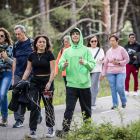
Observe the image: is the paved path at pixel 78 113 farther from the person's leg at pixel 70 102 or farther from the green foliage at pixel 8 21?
the green foliage at pixel 8 21

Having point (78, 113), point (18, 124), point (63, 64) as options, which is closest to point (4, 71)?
point (18, 124)

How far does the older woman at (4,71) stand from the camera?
609 cm

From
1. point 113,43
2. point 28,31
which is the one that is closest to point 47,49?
point 113,43

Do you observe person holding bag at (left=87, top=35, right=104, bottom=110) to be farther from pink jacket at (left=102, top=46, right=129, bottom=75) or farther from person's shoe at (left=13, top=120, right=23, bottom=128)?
person's shoe at (left=13, top=120, right=23, bottom=128)

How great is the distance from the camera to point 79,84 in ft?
16.3

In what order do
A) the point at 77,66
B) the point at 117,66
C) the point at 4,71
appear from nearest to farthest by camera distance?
the point at 77,66 → the point at 4,71 → the point at 117,66

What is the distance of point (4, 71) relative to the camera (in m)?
6.16

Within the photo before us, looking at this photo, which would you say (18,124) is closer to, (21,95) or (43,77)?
(21,95)

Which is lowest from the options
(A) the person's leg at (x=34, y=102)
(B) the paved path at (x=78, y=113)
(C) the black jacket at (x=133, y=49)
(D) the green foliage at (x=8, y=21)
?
(B) the paved path at (x=78, y=113)

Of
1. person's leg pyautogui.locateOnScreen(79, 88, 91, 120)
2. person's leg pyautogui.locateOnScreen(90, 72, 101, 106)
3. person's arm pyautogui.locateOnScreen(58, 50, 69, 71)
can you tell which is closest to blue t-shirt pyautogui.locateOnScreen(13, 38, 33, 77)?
person's arm pyautogui.locateOnScreen(58, 50, 69, 71)

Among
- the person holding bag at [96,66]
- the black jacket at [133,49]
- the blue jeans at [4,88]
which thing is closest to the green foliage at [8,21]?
the black jacket at [133,49]

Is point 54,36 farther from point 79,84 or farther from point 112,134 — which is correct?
point 112,134

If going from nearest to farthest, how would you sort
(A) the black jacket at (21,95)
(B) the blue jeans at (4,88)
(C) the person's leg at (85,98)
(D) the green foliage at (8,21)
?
(C) the person's leg at (85,98)
(A) the black jacket at (21,95)
(B) the blue jeans at (4,88)
(D) the green foliage at (8,21)

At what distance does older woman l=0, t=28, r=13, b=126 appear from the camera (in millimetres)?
6094
